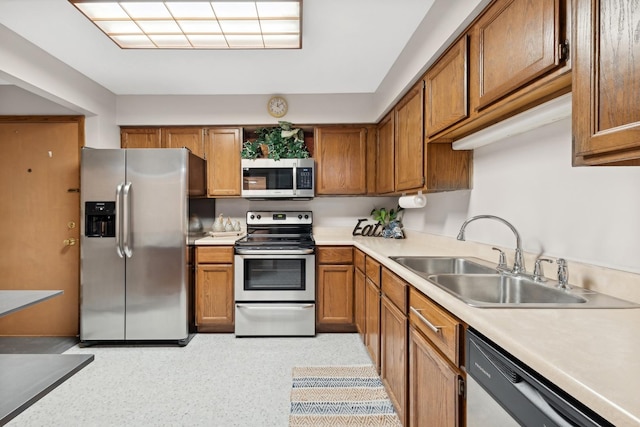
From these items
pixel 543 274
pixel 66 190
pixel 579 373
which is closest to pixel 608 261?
pixel 543 274

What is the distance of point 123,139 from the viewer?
3.43 meters

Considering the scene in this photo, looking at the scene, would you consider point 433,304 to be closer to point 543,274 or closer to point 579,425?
point 543,274

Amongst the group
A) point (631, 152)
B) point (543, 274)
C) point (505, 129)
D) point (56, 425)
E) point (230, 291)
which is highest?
point (505, 129)

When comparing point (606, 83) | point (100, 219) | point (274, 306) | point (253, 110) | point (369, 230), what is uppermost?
point (253, 110)

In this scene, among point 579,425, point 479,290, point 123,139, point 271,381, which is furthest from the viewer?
point 123,139

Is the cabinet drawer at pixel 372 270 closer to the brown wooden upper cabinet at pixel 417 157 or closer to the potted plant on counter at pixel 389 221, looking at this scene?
the brown wooden upper cabinet at pixel 417 157

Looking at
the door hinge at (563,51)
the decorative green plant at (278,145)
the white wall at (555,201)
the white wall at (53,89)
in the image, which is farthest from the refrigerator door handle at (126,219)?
the door hinge at (563,51)

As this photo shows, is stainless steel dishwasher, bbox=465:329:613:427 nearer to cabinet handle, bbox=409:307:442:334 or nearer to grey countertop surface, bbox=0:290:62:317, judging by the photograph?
cabinet handle, bbox=409:307:442:334

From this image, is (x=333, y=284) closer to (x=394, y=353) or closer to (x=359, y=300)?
(x=359, y=300)

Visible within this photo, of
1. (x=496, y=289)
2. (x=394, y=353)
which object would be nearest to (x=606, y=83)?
(x=496, y=289)

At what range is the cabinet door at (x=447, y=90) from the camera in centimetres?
161

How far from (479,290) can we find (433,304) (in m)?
0.43

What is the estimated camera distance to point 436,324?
1230 mm

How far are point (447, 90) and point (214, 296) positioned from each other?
102 inches
